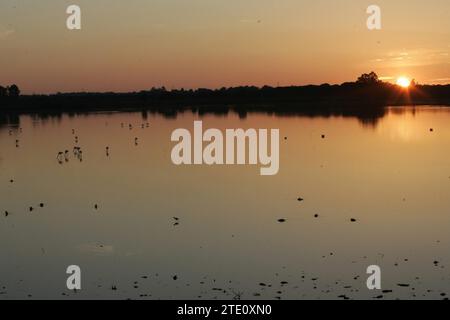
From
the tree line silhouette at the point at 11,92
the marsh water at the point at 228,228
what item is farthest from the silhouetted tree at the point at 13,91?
the marsh water at the point at 228,228

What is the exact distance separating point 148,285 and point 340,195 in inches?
481

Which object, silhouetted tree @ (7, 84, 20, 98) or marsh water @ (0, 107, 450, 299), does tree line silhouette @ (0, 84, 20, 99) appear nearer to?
silhouetted tree @ (7, 84, 20, 98)

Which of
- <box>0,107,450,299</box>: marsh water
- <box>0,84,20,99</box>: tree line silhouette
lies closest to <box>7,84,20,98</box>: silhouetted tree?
<box>0,84,20,99</box>: tree line silhouette

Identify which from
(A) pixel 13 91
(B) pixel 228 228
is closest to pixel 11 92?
(A) pixel 13 91

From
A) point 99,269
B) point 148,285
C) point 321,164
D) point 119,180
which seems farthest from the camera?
point 321,164

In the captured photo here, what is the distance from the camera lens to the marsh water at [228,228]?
14.2 meters

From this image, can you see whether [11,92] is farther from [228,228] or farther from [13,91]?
[228,228]

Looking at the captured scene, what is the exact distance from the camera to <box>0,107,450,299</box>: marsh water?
14.2 m

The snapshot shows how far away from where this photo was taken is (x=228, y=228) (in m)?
19.6

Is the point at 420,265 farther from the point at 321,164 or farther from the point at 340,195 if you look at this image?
the point at 321,164

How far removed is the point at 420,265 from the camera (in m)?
15.0

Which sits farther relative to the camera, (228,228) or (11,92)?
(11,92)
